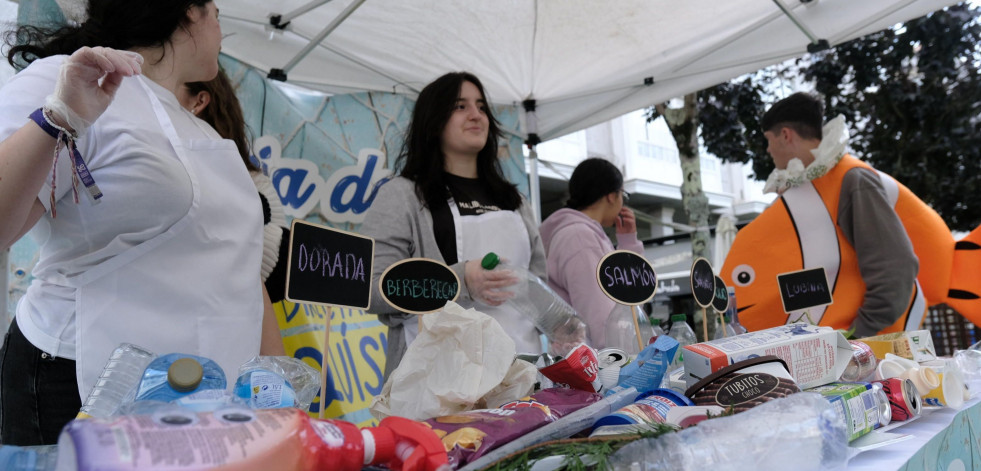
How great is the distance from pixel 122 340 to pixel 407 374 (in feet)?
1.47

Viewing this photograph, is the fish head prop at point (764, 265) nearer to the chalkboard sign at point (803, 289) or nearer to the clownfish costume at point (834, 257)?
the clownfish costume at point (834, 257)

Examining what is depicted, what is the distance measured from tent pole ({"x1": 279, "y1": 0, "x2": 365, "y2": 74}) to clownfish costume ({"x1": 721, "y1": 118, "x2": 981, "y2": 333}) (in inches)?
73.7

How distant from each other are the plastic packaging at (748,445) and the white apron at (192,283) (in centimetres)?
75

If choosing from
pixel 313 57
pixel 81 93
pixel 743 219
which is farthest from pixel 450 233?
pixel 743 219

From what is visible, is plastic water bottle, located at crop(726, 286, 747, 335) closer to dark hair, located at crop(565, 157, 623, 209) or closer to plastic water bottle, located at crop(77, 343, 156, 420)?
dark hair, located at crop(565, 157, 623, 209)

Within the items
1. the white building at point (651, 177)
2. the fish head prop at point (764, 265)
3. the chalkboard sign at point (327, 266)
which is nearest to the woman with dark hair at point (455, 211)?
the chalkboard sign at point (327, 266)

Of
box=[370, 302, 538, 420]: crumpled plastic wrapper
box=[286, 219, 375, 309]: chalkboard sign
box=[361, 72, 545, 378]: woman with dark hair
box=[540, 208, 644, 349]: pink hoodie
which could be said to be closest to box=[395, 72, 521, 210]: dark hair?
box=[361, 72, 545, 378]: woman with dark hair

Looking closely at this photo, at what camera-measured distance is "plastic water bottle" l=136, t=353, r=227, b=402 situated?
0.66 metres

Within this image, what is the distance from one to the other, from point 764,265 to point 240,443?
2641 millimetres

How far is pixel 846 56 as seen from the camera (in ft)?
17.0

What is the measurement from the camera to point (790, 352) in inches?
43.9

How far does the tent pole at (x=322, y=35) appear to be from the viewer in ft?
9.32

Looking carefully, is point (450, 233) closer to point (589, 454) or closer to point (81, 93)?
point (81, 93)

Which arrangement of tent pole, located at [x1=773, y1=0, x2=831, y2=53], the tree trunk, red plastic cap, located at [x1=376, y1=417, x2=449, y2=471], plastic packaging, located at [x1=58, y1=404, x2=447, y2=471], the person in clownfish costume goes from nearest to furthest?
plastic packaging, located at [x1=58, y1=404, x2=447, y2=471], red plastic cap, located at [x1=376, y1=417, x2=449, y2=471], the person in clownfish costume, tent pole, located at [x1=773, y1=0, x2=831, y2=53], the tree trunk
